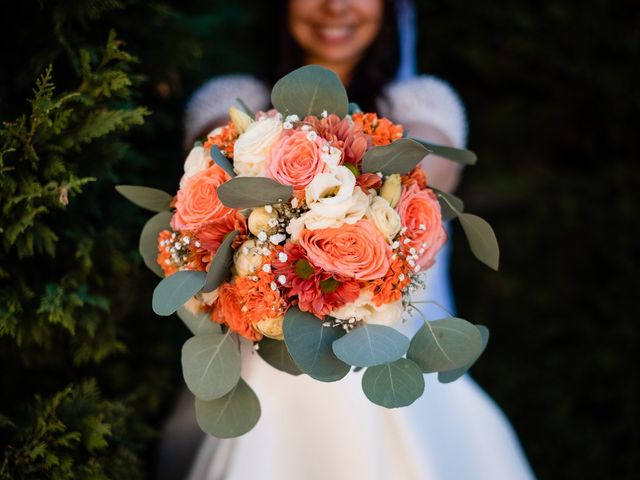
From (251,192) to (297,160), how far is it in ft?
0.40

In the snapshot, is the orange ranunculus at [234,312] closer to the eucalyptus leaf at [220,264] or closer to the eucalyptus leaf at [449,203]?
the eucalyptus leaf at [220,264]

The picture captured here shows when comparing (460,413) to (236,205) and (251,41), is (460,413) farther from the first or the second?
(251,41)

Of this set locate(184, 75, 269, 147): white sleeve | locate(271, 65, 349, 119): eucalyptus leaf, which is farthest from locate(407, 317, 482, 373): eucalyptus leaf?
locate(184, 75, 269, 147): white sleeve

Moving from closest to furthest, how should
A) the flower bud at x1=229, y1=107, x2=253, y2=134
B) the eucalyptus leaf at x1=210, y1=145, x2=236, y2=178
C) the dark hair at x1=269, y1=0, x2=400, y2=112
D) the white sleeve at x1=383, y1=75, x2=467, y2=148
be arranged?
the eucalyptus leaf at x1=210, y1=145, x2=236, y2=178 → the flower bud at x1=229, y1=107, x2=253, y2=134 → the white sleeve at x1=383, y1=75, x2=467, y2=148 → the dark hair at x1=269, y1=0, x2=400, y2=112

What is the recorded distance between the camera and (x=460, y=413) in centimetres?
207

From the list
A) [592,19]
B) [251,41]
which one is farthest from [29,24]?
[592,19]

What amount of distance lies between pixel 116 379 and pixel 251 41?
2.11m

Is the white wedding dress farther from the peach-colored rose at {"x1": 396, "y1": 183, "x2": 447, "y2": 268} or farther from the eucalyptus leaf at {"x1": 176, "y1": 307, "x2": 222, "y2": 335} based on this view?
the peach-colored rose at {"x1": 396, "y1": 183, "x2": 447, "y2": 268}

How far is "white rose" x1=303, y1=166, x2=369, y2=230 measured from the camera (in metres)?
1.26

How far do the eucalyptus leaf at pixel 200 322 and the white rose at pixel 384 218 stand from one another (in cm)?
50

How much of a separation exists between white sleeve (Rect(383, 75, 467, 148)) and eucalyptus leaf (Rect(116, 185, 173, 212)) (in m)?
1.19

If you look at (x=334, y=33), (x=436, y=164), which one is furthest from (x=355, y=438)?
(x=334, y=33)

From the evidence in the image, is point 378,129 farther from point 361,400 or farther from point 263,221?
point 361,400

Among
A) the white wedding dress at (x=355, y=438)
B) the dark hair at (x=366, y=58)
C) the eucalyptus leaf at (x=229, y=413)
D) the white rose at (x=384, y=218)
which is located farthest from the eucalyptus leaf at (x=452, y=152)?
the dark hair at (x=366, y=58)
